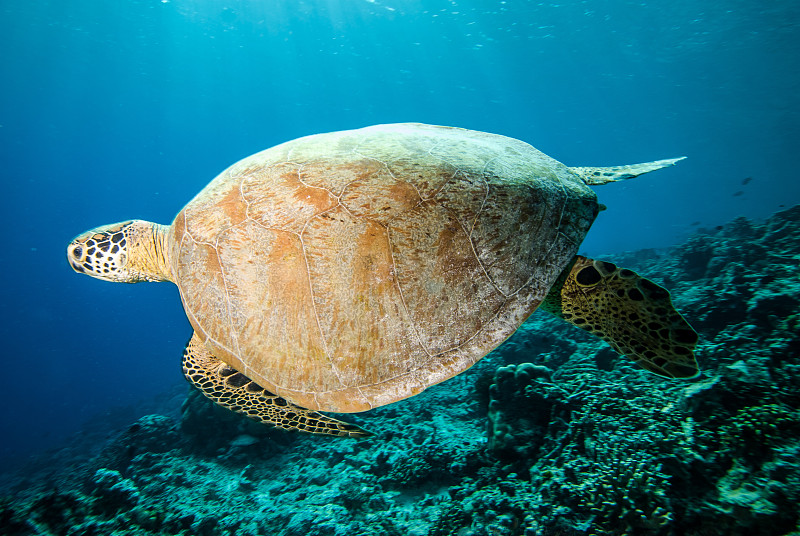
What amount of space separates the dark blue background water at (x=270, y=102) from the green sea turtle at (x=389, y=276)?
25538 mm

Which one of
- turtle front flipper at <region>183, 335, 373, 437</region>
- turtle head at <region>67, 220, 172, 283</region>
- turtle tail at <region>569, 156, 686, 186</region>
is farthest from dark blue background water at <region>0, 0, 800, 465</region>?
turtle front flipper at <region>183, 335, 373, 437</region>

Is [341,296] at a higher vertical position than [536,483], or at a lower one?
higher

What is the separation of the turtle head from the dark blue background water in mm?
24774

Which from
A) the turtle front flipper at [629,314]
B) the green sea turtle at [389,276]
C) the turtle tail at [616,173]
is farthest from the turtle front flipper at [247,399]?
the turtle tail at [616,173]

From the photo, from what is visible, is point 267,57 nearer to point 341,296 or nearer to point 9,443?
point 9,443

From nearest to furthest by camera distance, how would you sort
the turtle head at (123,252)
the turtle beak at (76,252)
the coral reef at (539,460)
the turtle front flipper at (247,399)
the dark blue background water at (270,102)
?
1. the coral reef at (539,460)
2. the turtle front flipper at (247,399)
3. the turtle head at (123,252)
4. the turtle beak at (76,252)
5. the dark blue background water at (270,102)

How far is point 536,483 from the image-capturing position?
8.36 feet

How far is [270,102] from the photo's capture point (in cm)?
5791

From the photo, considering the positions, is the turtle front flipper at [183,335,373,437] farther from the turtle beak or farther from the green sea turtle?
the turtle beak

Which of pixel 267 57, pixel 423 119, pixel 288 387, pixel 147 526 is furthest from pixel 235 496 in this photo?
pixel 423 119

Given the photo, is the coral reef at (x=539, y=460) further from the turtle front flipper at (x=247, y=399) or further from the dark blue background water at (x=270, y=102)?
the dark blue background water at (x=270, y=102)

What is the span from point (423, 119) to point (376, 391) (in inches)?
2462

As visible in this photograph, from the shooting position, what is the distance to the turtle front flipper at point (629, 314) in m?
2.04

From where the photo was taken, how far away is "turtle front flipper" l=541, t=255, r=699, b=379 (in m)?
2.04
